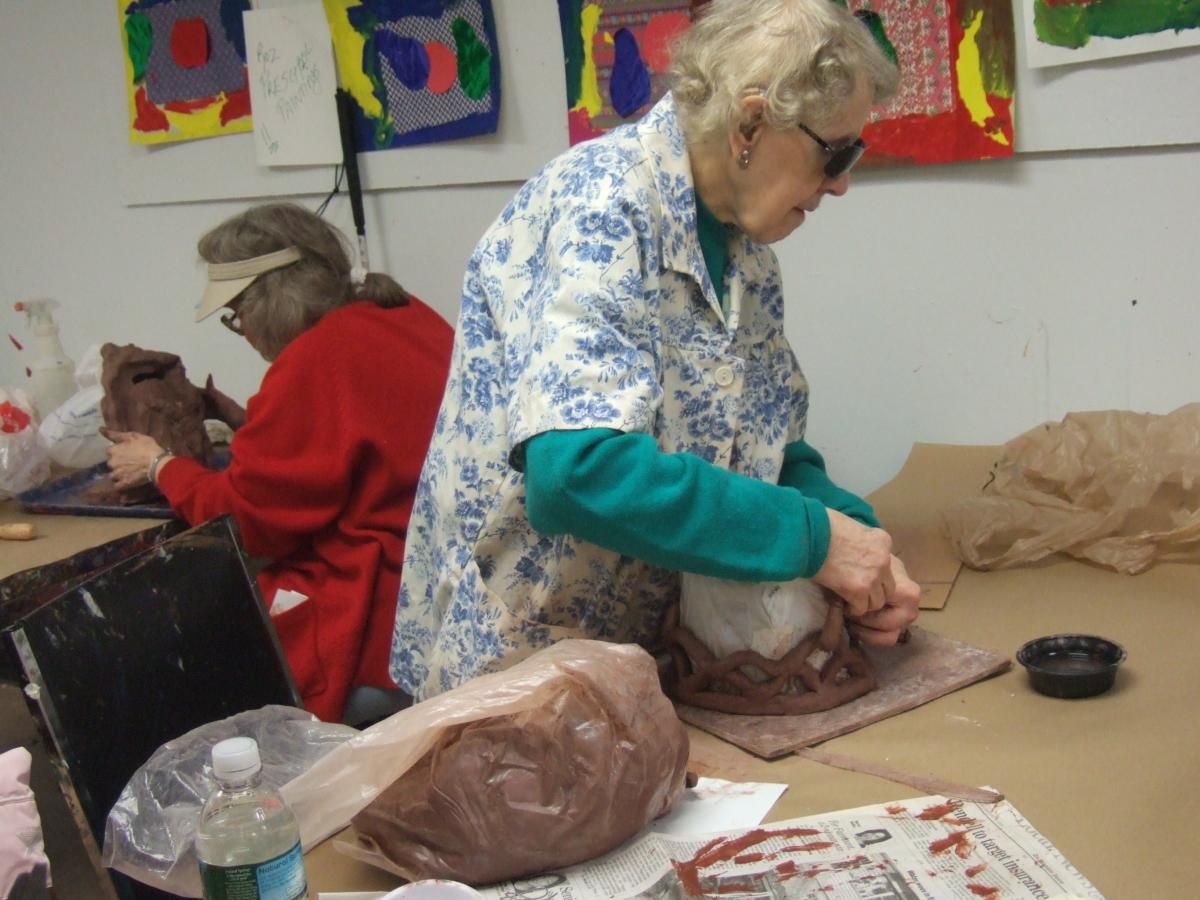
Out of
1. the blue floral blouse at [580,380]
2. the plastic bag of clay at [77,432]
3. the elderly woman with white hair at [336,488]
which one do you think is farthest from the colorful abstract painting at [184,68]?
the blue floral blouse at [580,380]

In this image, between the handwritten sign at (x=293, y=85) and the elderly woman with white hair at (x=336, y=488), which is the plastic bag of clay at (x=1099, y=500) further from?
the handwritten sign at (x=293, y=85)

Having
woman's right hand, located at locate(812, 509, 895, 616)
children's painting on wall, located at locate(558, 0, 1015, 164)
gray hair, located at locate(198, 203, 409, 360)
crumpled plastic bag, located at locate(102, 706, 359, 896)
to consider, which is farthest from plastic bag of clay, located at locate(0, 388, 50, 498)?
woman's right hand, located at locate(812, 509, 895, 616)

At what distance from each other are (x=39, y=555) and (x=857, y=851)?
51.5 inches

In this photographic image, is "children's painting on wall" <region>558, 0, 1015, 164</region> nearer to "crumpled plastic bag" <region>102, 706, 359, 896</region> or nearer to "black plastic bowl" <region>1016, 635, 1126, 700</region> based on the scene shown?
"black plastic bowl" <region>1016, 635, 1126, 700</region>

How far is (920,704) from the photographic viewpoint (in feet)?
4.36

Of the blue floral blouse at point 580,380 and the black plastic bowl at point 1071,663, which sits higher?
the blue floral blouse at point 580,380

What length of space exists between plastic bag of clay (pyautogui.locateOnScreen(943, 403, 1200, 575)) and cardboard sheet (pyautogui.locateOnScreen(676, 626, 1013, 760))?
1.09 feet

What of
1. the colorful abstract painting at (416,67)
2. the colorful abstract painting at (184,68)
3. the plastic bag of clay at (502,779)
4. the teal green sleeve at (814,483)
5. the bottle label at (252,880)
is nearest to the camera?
the bottle label at (252,880)

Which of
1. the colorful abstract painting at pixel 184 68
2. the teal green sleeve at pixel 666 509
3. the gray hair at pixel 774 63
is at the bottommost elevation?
the teal green sleeve at pixel 666 509

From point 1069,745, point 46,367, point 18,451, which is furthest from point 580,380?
point 46,367

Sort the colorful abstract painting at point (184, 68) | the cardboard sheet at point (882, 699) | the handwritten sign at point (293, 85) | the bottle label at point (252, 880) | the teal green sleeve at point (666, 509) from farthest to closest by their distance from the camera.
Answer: the colorful abstract painting at point (184, 68)
the handwritten sign at point (293, 85)
the cardboard sheet at point (882, 699)
the teal green sleeve at point (666, 509)
the bottle label at point (252, 880)

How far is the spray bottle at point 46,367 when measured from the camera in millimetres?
2465

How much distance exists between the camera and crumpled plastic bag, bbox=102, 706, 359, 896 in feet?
3.47

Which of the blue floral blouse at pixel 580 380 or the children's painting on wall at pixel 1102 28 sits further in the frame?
the children's painting on wall at pixel 1102 28
